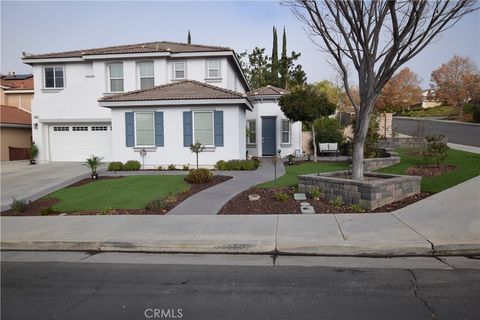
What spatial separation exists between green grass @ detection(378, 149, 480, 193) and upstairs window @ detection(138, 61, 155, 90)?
1334cm

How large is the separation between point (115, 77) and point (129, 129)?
5.09 meters

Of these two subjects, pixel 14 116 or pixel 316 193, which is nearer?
pixel 316 193

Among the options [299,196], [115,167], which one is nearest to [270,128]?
[115,167]

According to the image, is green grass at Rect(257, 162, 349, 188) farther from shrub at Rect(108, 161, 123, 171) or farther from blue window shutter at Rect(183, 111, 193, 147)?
shrub at Rect(108, 161, 123, 171)

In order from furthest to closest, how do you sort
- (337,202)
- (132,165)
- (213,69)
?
(213,69) < (132,165) < (337,202)

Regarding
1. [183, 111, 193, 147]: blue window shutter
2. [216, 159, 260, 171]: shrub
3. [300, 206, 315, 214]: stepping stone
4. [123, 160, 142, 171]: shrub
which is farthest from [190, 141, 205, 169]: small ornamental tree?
[300, 206, 315, 214]: stepping stone

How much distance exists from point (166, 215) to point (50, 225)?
2.64 m

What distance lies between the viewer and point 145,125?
17438 millimetres

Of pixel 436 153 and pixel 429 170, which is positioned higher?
pixel 436 153

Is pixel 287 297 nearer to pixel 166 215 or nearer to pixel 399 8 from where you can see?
pixel 166 215

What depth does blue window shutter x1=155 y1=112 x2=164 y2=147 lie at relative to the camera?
17.1 meters

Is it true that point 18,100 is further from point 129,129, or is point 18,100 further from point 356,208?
point 356,208

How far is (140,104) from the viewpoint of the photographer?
17.2m

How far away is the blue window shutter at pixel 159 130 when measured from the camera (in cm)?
1714
